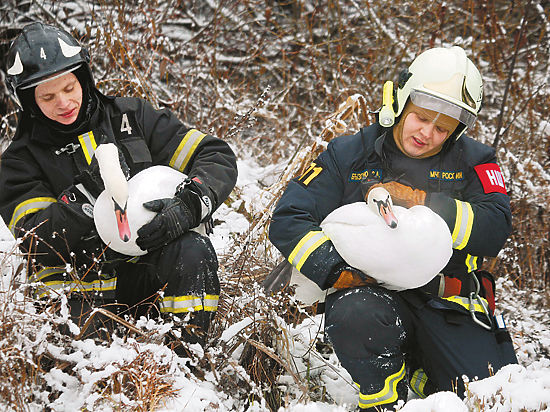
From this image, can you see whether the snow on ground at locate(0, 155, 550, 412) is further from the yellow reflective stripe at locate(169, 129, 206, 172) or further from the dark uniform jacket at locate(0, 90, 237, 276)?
the yellow reflective stripe at locate(169, 129, 206, 172)

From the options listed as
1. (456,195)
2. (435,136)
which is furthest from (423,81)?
(456,195)

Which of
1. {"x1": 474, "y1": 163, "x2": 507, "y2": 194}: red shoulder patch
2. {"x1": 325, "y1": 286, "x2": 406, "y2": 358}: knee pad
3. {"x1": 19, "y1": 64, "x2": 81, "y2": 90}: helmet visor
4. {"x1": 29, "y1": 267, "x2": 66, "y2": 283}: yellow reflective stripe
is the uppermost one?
{"x1": 19, "y1": 64, "x2": 81, "y2": 90}: helmet visor

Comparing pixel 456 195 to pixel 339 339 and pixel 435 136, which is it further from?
pixel 339 339

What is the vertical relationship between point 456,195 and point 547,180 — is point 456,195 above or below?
above

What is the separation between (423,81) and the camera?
8.57ft

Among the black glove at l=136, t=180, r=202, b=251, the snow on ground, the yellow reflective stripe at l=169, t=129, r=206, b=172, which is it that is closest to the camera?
the snow on ground

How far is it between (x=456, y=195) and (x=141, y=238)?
138cm

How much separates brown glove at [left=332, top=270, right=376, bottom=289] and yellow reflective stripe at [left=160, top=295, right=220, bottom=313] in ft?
1.82

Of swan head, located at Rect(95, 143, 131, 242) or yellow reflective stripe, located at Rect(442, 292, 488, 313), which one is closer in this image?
swan head, located at Rect(95, 143, 131, 242)

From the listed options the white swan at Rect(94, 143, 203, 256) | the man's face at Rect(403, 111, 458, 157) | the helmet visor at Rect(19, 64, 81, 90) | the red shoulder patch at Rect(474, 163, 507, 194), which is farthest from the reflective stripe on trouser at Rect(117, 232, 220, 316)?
the red shoulder patch at Rect(474, 163, 507, 194)

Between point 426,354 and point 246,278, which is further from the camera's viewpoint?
point 246,278

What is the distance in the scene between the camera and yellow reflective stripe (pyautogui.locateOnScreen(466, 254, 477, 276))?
2.66m

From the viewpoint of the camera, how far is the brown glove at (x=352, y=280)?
2.45m

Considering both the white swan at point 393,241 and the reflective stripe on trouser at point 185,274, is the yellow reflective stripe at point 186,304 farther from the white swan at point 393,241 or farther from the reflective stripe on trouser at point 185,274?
the white swan at point 393,241
